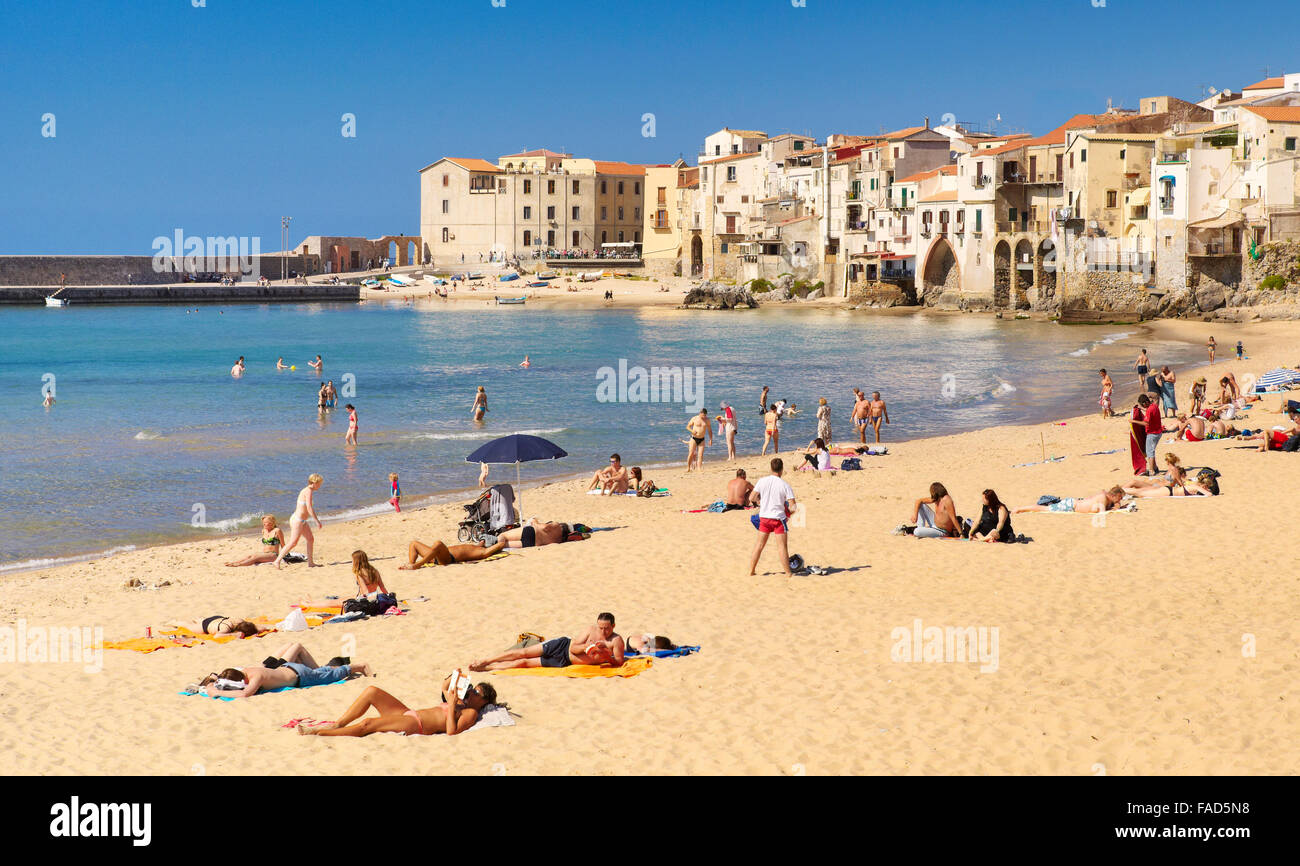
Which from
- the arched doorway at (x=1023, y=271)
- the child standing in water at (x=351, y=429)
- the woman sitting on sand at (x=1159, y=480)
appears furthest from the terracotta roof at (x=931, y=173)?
the woman sitting on sand at (x=1159, y=480)

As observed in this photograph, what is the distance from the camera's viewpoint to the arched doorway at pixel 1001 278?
68562 millimetres

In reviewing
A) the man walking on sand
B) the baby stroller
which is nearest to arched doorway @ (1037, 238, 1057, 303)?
the man walking on sand

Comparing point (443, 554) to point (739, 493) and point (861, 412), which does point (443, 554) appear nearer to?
point (739, 493)

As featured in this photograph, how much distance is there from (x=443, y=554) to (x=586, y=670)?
15.6 feet

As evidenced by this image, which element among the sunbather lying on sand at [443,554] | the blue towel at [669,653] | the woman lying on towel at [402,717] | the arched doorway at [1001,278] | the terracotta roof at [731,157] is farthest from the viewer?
the terracotta roof at [731,157]

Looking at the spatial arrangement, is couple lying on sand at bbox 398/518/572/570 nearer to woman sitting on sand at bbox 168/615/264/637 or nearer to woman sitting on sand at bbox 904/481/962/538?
woman sitting on sand at bbox 168/615/264/637

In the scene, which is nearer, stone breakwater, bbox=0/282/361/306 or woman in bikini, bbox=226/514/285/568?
woman in bikini, bbox=226/514/285/568

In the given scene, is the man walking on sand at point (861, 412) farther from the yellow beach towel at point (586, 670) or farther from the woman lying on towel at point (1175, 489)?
the yellow beach towel at point (586, 670)

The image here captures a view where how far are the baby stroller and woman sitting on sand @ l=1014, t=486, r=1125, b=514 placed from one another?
20.3 feet

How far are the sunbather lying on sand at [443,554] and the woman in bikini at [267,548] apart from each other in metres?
1.94

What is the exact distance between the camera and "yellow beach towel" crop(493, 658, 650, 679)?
9.01m

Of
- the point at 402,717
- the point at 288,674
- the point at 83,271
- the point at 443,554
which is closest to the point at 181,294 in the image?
the point at 83,271
